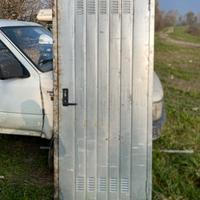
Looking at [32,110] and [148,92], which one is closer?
[148,92]

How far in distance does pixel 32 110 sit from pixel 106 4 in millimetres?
1671

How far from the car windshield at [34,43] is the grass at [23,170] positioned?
1.24m

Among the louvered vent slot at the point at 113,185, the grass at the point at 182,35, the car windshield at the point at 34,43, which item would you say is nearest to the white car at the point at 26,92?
the car windshield at the point at 34,43

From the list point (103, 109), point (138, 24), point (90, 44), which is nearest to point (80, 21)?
point (90, 44)

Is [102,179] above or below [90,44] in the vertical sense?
below

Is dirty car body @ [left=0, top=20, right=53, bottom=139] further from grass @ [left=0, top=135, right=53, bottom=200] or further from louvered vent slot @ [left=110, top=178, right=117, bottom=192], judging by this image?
louvered vent slot @ [left=110, top=178, right=117, bottom=192]

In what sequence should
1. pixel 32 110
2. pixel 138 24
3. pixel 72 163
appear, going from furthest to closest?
1. pixel 32 110
2. pixel 72 163
3. pixel 138 24

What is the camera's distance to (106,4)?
4.26 m

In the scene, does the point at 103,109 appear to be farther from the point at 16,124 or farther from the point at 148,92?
the point at 16,124

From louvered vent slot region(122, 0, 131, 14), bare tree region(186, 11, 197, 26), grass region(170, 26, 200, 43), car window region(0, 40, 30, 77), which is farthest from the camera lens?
bare tree region(186, 11, 197, 26)

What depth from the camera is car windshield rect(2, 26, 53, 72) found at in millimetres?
5562

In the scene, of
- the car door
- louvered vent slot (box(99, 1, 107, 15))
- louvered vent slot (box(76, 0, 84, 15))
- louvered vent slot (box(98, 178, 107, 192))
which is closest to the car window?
the car door

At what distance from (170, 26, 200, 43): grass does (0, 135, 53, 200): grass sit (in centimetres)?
2450

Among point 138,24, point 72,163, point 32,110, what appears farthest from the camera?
point 32,110
